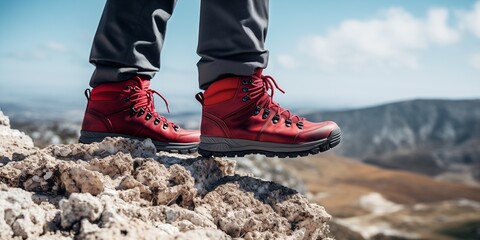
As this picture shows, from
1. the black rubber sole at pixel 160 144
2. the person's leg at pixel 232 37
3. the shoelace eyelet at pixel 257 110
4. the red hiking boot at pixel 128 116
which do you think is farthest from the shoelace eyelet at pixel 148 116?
the shoelace eyelet at pixel 257 110

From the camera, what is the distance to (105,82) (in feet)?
11.0

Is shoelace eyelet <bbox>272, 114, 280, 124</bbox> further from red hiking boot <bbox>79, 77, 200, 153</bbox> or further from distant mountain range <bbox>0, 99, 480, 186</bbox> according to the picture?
distant mountain range <bbox>0, 99, 480, 186</bbox>

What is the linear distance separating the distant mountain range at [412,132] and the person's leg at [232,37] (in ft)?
244

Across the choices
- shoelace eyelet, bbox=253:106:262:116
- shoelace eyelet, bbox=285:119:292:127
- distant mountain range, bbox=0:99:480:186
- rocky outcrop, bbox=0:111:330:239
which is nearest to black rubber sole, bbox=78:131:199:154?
rocky outcrop, bbox=0:111:330:239

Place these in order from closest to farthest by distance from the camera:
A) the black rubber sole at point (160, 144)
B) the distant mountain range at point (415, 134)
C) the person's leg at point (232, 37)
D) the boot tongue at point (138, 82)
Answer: the person's leg at point (232, 37), the boot tongue at point (138, 82), the black rubber sole at point (160, 144), the distant mountain range at point (415, 134)

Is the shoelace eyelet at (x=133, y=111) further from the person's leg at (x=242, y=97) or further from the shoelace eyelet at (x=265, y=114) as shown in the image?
the shoelace eyelet at (x=265, y=114)

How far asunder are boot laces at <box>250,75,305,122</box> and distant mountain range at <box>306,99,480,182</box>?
243 feet

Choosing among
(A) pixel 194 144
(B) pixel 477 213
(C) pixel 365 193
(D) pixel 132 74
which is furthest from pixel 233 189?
(C) pixel 365 193

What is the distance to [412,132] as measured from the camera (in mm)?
87250

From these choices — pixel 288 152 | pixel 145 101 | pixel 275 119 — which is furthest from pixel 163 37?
pixel 288 152

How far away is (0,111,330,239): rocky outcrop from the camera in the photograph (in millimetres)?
2170

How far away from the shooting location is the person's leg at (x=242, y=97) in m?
2.92

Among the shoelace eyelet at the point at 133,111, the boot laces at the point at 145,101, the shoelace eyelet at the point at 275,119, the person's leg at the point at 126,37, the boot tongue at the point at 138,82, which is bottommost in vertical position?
the shoelace eyelet at the point at 133,111

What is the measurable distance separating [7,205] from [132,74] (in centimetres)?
137
